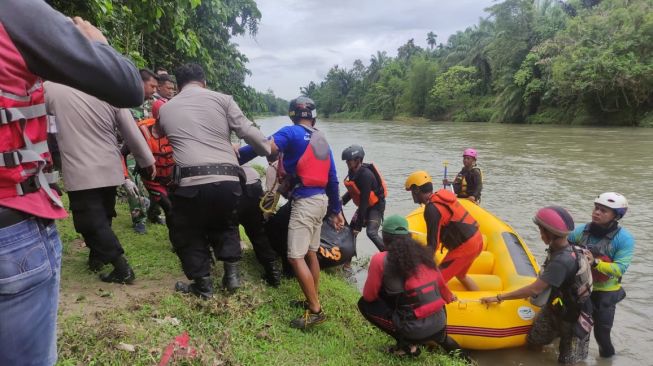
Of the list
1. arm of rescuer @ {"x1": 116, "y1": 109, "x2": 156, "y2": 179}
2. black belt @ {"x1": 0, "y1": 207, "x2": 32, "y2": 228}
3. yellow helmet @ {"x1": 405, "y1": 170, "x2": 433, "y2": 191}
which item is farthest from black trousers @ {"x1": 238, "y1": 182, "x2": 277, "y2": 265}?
black belt @ {"x1": 0, "y1": 207, "x2": 32, "y2": 228}

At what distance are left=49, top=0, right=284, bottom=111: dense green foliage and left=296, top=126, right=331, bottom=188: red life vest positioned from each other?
1.77 meters

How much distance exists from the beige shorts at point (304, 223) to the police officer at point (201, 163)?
0.48 m

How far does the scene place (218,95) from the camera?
3281 millimetres

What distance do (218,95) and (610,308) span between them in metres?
3.61

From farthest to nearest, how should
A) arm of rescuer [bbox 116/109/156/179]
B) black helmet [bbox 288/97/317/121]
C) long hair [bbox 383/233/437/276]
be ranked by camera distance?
black helmet [bbox 288/97/317/121] < arm of rescuer [bbox 116/109/156/179] < long hair [bbox 383/233/437/276]

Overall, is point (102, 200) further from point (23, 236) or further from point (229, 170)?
point (23, 236)

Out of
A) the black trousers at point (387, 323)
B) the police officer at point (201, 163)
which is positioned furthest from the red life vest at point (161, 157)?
the black trousers at point (387, 323)

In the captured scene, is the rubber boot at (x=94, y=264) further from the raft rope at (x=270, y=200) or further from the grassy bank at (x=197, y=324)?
the raft rope at (x=270, y=200)

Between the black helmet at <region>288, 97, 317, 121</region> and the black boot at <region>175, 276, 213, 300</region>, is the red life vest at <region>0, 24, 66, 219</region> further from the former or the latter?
the black helmet at <region>288, 97, 317, 121</region>

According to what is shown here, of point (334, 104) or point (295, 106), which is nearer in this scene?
point (295, 106)

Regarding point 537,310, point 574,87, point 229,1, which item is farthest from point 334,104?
point 537,310

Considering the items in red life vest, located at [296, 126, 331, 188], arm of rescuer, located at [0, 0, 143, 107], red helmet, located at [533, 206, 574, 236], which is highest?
arm of rescuer, located at [0, 0, 143, 107]

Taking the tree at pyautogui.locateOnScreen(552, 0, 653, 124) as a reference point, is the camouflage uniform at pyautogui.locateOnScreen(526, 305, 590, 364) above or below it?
below

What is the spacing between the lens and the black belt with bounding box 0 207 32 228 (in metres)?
1.16
